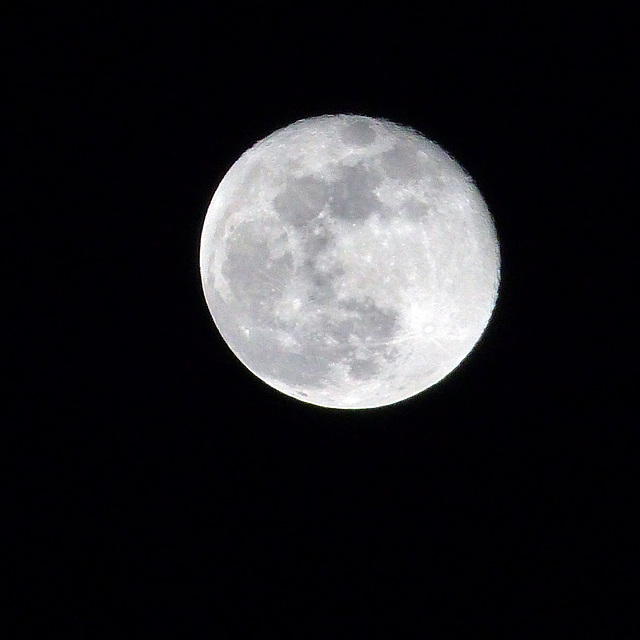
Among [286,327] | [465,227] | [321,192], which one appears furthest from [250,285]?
[465,227]

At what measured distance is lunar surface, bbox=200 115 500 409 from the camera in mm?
5695

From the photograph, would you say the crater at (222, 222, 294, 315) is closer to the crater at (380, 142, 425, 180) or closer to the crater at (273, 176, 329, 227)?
the crater at (273, 176, 329, 227)

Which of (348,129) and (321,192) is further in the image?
(348,129)

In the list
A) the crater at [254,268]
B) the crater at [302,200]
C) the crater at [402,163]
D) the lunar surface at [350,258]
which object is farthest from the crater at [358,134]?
the crater at [254,268]

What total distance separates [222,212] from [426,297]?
6.55ft

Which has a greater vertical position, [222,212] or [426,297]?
[222,212]

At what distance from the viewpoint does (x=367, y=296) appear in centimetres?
570

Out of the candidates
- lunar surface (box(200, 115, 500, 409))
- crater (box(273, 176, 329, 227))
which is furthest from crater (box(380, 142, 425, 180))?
crater (box(273, 176, 329, 227))

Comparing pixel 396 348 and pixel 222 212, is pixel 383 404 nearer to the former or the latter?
pixel 396 348

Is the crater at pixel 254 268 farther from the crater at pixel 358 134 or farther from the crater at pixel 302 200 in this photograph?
the crater at pixel 358 134

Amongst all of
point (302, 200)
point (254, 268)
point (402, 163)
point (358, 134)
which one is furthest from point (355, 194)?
point (254, 268)

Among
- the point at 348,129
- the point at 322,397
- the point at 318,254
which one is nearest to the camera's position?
the point at 318,254

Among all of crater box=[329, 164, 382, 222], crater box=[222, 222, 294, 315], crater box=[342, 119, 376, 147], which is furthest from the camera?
crater box=[342, 119, 376, 147]

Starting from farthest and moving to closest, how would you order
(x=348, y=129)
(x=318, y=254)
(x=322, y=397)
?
(x=322, y=397)
(x=348, y=129)
(x=318, y=254)
